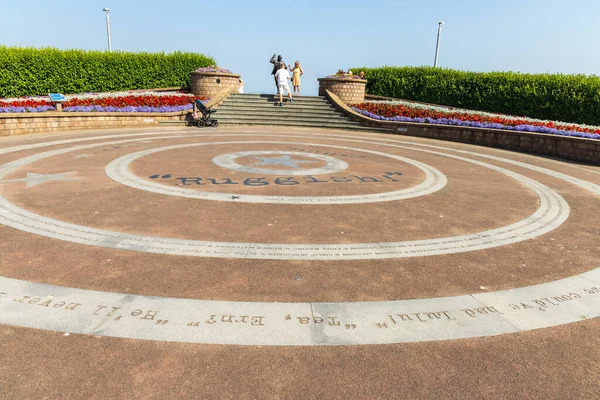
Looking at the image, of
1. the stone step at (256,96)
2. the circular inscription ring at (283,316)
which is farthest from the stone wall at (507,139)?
the circular inscription ring at (283,316)

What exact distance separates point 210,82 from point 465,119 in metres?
14.6

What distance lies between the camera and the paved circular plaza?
3559mm

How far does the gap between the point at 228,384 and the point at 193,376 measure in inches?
11.4

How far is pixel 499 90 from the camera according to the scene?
2172 cm

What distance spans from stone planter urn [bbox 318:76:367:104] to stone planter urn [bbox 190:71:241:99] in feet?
19.2

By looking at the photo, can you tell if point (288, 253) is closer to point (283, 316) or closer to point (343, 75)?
point (283, 316)

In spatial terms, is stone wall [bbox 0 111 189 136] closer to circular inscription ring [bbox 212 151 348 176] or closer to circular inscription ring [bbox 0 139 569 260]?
circular inscription ring [bbox 212 151 348 176]

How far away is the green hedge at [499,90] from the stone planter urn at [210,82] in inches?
407

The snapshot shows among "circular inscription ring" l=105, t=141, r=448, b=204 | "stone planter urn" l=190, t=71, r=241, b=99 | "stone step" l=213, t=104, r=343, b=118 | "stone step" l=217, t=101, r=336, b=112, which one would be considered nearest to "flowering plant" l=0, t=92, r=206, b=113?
"stone planter urn" l=190, t=71, r=241, b=99

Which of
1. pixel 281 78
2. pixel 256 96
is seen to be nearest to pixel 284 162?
pixel 281 78

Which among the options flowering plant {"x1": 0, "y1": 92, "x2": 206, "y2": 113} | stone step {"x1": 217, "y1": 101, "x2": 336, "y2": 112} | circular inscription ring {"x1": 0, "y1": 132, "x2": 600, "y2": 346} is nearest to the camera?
circular inscription ring {"x1": 0, "y1": 132, "x2": 600, "y2": 346}

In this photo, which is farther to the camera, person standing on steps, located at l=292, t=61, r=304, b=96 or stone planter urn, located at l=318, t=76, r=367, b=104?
person standing on steps, located at l=292, t=61, r=304, b=96

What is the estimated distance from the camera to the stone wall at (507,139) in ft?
44.7

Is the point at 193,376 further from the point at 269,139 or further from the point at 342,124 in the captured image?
the point at 342,124
